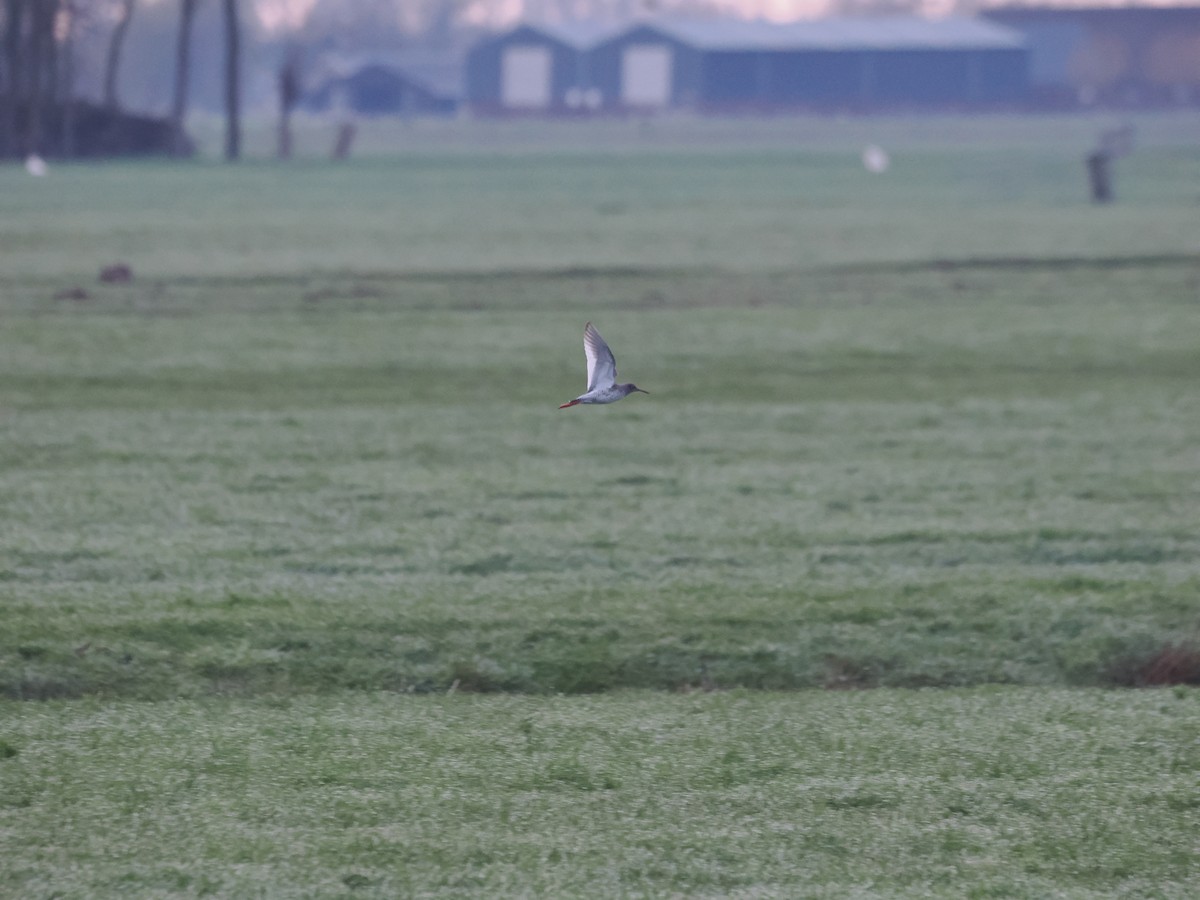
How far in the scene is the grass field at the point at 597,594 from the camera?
6.88 metres

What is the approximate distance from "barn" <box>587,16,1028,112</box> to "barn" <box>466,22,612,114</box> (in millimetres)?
5481

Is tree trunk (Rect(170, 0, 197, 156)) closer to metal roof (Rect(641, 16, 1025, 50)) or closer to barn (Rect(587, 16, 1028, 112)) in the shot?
barn (Rect(587, 16, 1028, 112))

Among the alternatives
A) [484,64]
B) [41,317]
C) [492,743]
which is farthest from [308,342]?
[484,64]

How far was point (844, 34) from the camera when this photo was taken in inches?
4584

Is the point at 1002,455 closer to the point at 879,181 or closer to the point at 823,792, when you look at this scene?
the point at 823,792

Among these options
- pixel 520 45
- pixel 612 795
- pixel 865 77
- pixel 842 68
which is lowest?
pixel 612 795

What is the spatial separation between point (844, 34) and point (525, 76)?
23203 mm

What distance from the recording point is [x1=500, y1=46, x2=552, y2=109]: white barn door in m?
123

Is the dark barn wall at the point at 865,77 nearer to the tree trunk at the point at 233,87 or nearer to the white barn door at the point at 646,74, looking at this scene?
the white barn door at the point at 646,74

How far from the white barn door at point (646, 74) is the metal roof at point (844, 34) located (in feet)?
5.93

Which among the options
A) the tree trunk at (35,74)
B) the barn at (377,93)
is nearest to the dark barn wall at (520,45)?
the barn at (377,93)

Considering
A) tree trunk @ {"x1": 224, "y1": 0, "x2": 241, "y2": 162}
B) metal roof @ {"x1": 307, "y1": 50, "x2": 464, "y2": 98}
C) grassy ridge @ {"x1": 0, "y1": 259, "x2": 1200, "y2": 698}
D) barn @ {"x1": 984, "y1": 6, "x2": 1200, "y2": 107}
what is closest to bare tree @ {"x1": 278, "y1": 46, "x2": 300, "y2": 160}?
tree trunk @ {"x1": 224, "y1": 0, "x2": 241, "y2": 162}

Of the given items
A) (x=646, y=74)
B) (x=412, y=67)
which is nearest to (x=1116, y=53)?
(x=646, y=74)

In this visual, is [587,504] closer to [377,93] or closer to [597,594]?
[597,594]
